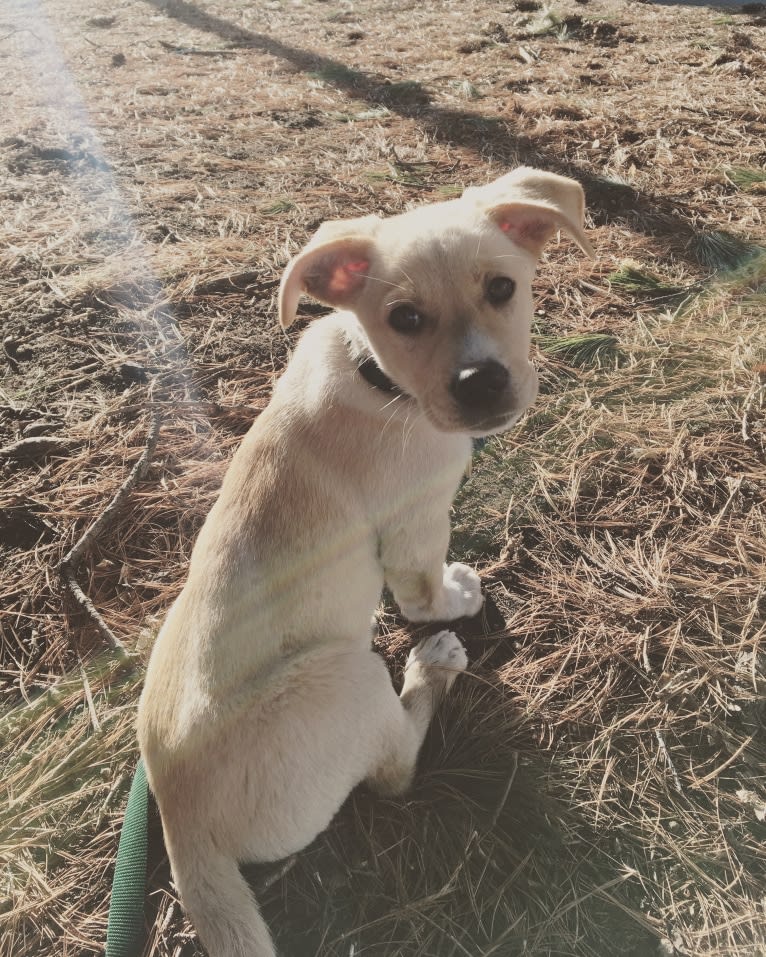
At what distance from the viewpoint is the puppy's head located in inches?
78.5

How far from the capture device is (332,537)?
215cm

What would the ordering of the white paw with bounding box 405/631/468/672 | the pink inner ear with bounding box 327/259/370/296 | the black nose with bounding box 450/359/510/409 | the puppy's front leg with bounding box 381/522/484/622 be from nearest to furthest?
the black nose with bounding box 450/359/510/409 → the pink inner ear with bounding box 327/259/370/296 → the puppy's front leg with bounding box 381/522/484/622 → the white paw with bounding box 405/631/468/672

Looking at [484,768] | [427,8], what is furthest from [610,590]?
[427,8]

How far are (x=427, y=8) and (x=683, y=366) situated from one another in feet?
31.1

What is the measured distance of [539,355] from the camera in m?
3.67

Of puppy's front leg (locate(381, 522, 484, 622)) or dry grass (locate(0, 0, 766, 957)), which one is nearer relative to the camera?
dry grass (locate(0, 0, 766, 957))

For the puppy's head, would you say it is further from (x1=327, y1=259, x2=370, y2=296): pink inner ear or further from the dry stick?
the dry stick

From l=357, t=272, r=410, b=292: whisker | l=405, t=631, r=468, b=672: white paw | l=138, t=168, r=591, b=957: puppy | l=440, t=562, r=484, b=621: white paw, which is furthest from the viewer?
l=440, t=562, r=484, b=621: white paw

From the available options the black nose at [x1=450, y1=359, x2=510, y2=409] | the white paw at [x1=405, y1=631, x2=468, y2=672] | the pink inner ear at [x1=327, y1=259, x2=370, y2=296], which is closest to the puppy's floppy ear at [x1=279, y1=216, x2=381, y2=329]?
the pink inner ear at [x1=327, y1=259, x2=370, y2=296]

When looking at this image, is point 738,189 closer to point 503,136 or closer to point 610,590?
point 503,136

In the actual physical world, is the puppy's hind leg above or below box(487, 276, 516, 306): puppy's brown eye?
below

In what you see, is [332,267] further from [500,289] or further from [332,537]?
[332,537]

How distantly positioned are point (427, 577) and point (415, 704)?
0.50 m

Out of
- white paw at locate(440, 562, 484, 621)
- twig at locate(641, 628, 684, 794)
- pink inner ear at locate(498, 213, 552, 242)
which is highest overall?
pink inner ear at locate(498, 213, 552, 242)
